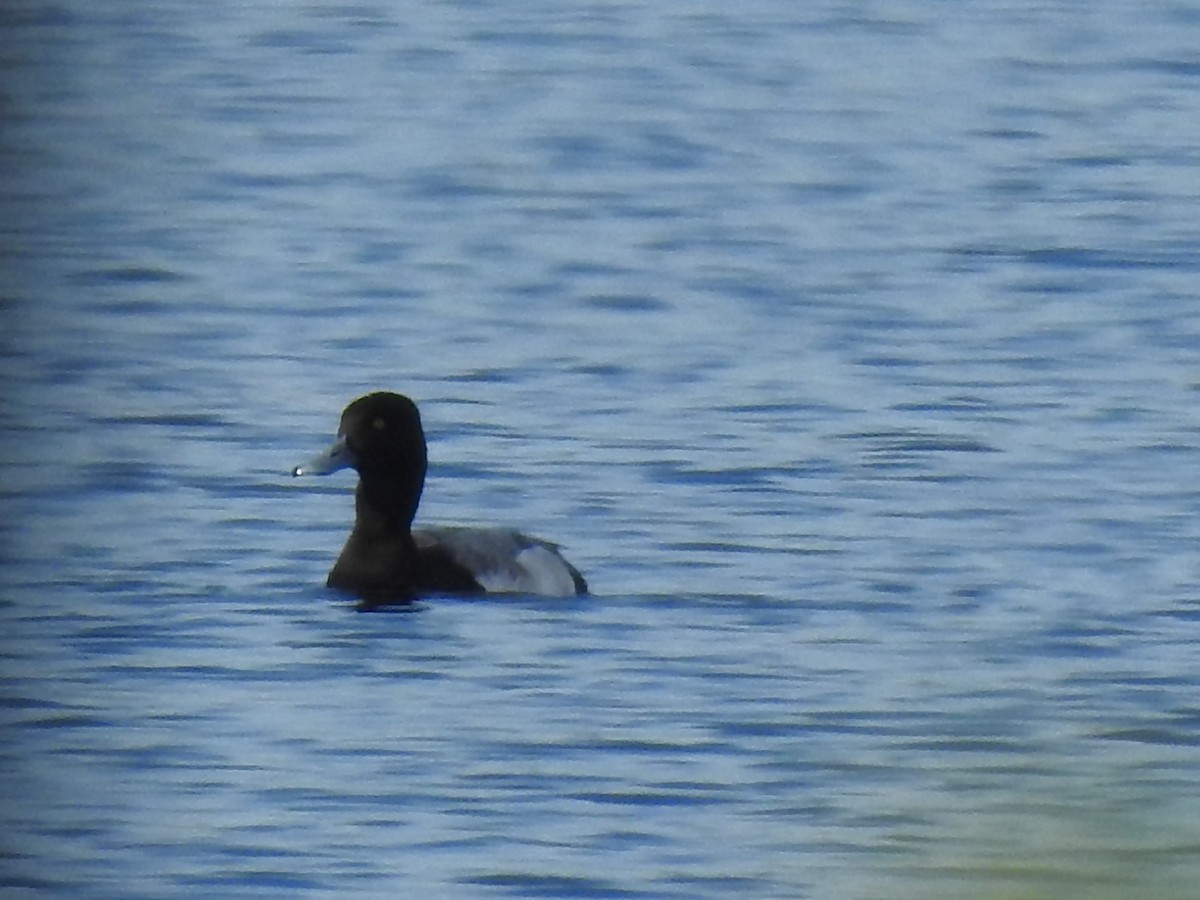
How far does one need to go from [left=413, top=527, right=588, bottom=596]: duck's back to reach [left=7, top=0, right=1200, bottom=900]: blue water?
107 millimetres

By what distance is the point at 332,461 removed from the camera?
476 inches

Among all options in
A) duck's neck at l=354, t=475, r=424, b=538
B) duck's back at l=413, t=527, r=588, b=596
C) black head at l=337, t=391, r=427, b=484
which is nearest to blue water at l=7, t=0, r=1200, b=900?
duck's back at l=413, t=527, r=588, b=596

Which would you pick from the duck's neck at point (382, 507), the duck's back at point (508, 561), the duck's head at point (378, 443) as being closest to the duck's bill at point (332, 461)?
the duck's head at point (378, 443)

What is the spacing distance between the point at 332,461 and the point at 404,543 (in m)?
0.66

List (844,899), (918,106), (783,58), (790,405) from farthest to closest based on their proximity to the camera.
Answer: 1. (783,58)
2. (918,106)
3. (790,405)
4. (844,899)

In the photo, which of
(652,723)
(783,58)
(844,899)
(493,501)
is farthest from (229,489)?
(783,58)

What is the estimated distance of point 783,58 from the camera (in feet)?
89.2

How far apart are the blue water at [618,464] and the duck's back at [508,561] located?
0.35 ft

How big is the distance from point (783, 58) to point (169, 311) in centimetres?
1047

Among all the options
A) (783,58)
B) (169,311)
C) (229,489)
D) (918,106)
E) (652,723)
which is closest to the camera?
(652,723)

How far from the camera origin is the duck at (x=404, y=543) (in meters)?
11.2

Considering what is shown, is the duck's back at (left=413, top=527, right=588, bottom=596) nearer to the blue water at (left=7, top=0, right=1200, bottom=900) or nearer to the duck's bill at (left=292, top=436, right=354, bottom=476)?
the blue water at (left=7, top=0, right=1200, bottom=900)

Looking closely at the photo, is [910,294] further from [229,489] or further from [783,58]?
[783,58]

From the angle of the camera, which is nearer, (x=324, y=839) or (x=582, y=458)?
(x=324, y=839)
